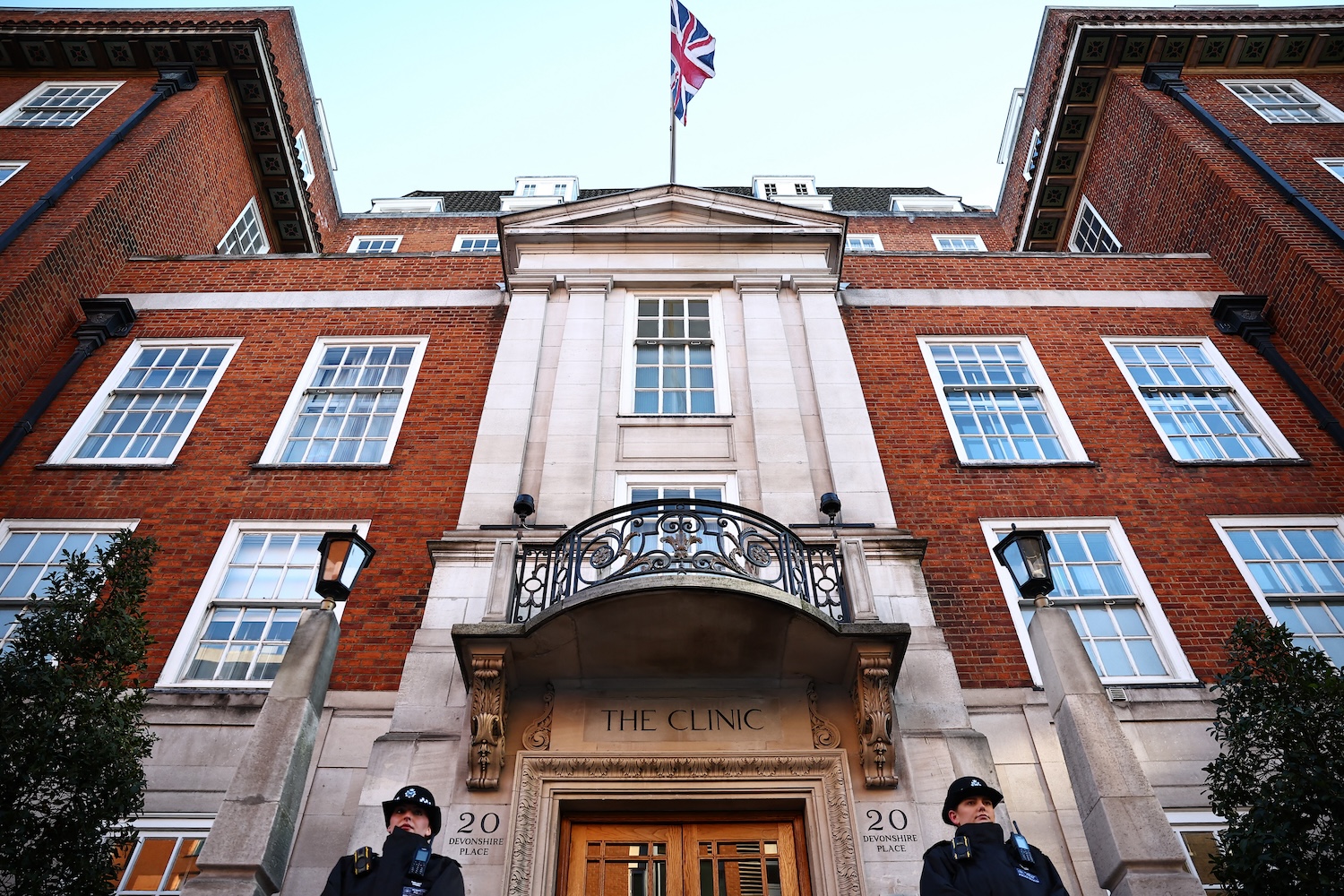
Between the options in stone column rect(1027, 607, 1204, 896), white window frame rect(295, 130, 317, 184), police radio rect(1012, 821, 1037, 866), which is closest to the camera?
police radio rect(1012, 821, 1037, 866)

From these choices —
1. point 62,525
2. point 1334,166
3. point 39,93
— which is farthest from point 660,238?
point 39,93

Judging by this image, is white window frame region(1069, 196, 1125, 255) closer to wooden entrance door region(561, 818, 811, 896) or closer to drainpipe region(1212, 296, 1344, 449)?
drainpipe region(1212, 296, 1344, 449)

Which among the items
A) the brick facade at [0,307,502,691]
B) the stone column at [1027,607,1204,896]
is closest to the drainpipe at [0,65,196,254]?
the brick facade at [0,307,502,691]

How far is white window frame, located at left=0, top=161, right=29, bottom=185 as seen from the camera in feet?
59.0

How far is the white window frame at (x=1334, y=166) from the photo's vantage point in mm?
18084

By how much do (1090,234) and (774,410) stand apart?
1417 centimetres

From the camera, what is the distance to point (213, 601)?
1145 centimetres

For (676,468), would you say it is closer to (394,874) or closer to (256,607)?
(256,607)

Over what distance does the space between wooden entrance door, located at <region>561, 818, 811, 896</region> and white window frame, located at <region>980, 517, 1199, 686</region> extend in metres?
3.50

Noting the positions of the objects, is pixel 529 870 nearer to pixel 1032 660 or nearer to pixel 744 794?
pixel 744 794

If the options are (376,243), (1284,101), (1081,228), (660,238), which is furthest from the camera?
(376,243)

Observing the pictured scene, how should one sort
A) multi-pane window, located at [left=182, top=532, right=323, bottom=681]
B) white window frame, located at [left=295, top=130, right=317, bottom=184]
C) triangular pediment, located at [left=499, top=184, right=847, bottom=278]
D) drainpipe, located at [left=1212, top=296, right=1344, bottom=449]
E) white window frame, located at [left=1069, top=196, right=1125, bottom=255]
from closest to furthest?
multi-pane window, located at [left=182, top=532, right=323, bottom=681] < drainpipe, located at [left=1212, top=296, right=1344, bottom=449] < triangular pediment, located at [left=499, top=184, right=847, bottom=278] < white window frame, located at [left=1069, top=196, right=1125, bottom=255] < white window frame, located at [left=295, top=130, right=317, bottom=184]

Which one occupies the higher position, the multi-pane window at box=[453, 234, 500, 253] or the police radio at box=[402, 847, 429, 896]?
the multi-pane window at box=[453, 234, 500, 253]

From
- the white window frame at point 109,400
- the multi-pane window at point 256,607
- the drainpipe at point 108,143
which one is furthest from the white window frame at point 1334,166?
the drainpipe at point 108,143
